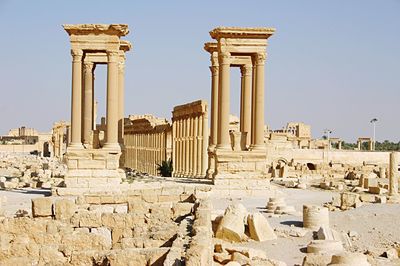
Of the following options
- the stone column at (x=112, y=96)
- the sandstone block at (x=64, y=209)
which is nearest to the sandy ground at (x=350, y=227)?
the sandstone block at (x=64, y=209)

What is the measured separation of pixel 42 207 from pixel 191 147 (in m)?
23.6

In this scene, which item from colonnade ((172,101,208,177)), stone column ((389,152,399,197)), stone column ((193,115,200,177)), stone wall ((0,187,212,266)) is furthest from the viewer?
colonnade ((172,101,208,177))

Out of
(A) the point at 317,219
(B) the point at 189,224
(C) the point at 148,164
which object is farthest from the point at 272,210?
(C) the point at 148,164

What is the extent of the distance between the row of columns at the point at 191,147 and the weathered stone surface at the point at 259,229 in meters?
20.2

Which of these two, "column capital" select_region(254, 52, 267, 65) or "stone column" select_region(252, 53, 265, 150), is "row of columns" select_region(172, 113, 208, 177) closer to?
"stone column" select_region(252, 53, 265, 150)

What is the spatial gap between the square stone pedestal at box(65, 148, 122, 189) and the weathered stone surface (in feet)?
32.4

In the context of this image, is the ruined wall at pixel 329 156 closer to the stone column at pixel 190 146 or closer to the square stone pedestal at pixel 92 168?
the stone column at pixel 190 146

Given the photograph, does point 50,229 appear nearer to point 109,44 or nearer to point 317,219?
point 317,219

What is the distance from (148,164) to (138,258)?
41961mm

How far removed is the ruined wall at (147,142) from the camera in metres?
45.9

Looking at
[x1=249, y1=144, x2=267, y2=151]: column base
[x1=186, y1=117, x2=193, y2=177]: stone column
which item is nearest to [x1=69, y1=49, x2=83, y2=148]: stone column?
[x1=249, y1=144, x2=267, y2=151]: column base

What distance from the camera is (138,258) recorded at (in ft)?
28.7

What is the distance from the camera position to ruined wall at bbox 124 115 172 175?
151ft

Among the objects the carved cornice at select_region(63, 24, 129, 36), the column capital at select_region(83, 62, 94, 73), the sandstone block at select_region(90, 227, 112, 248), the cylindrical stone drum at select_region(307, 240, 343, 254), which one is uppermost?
the carved cornice at select_region(63, 24, 129, 36)
